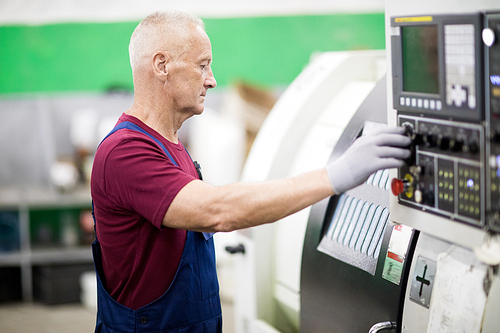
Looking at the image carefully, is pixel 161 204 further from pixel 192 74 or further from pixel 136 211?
pixel 192 74

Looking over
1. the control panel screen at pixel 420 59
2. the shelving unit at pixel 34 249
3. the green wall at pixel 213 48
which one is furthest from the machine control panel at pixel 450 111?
the green wall at pixel 213 48

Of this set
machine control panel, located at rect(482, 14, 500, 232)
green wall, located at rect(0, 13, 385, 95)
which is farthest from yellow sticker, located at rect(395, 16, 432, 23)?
green wall, located at rect(0, 13, 385, 95)

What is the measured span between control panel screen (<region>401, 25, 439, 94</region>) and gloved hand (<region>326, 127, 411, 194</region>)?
4.0 inches

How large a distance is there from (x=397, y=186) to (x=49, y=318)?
11.3 feet

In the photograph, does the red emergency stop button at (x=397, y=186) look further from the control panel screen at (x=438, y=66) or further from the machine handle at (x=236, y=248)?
the machine handle at (x=236, y=248)

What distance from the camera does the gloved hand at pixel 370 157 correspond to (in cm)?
116

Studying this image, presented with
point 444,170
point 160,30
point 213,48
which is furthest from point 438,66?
point 213,48

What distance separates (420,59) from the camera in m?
1.13

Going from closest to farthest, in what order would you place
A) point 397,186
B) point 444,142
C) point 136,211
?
1. point 444,142
2. point 397,186
3. point 136,211

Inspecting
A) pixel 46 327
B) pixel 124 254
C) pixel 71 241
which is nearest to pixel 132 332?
pixel 124 254

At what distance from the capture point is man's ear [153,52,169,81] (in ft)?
4.88

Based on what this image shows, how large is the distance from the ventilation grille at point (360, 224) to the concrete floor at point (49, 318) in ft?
7.43

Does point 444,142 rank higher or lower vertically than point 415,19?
lower

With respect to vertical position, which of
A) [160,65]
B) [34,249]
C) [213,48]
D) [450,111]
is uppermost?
[213,48]
